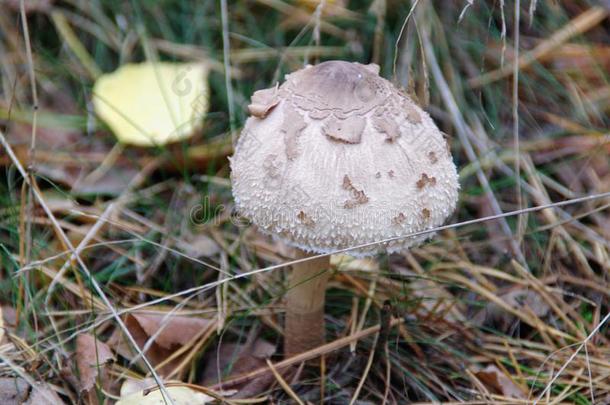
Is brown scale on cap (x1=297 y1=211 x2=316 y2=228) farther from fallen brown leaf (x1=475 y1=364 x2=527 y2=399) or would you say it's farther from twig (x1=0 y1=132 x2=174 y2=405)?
fallen brown leaf (x1=475 y1=364 x2=527 y2=399)

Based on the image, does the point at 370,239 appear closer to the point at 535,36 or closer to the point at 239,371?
the point at 239,371

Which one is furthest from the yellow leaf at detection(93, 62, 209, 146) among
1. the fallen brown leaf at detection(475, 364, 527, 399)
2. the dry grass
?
the fallen brown leaf at detection(475, 364, 527, 399)

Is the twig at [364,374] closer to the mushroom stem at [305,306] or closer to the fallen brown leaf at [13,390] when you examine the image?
the mushroom stem at [305,306]

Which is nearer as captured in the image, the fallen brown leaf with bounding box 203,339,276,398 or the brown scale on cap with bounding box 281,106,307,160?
the brown scale on cap with bounding box 281,106,307,160

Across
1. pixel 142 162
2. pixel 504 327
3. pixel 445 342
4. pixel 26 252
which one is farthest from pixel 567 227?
pixel 26 252

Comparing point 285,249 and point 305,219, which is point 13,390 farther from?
point 285,249

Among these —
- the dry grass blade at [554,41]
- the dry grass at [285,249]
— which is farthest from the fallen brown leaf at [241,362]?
the dry grass blade at [554,41]
